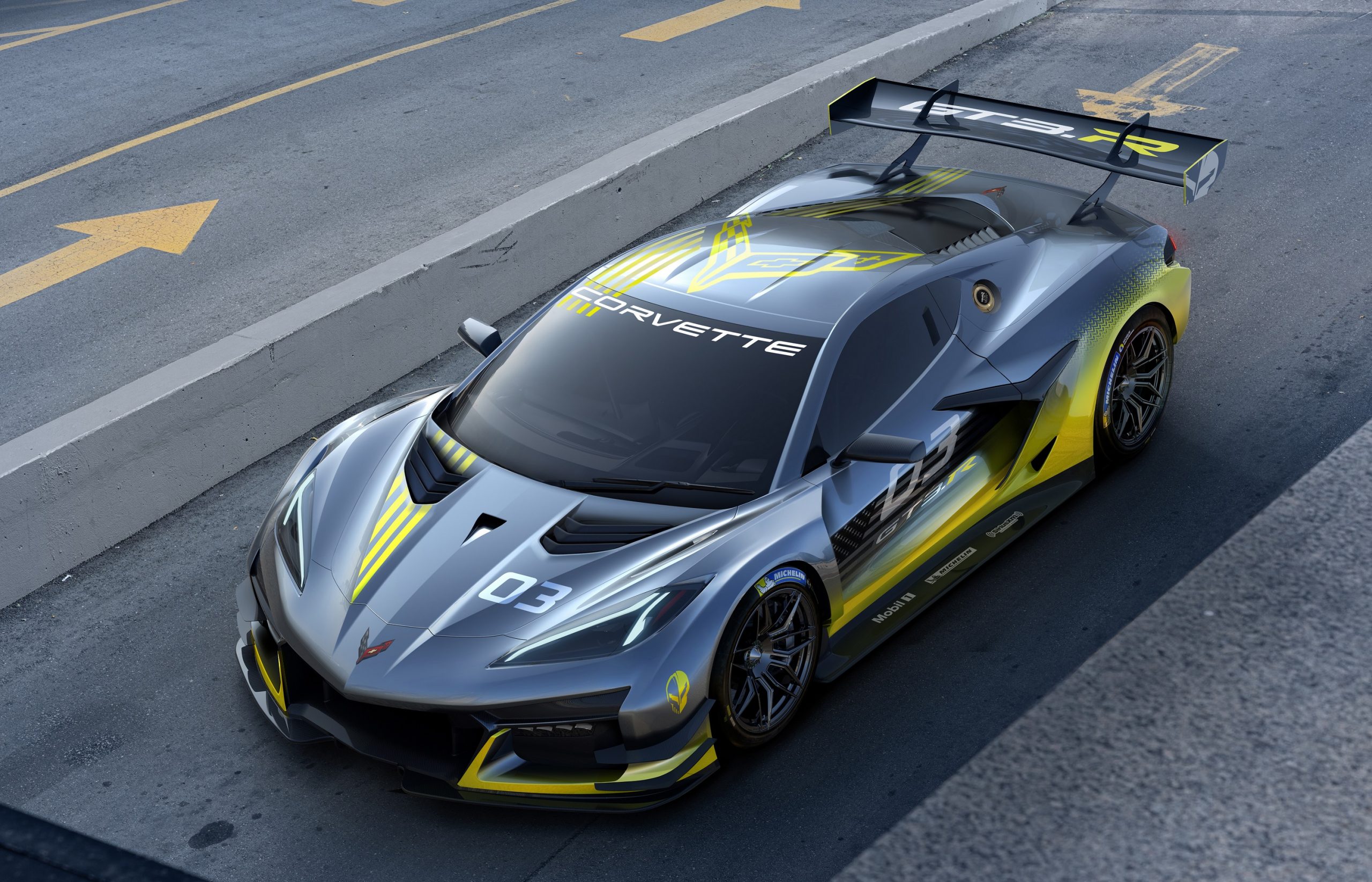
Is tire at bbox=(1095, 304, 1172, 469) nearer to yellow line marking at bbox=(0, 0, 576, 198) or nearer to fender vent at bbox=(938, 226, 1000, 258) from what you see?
fender vent at bbox=(938, 226, 1000, 258)

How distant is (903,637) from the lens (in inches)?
183

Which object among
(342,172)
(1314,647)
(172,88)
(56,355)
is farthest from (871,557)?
(172,88)

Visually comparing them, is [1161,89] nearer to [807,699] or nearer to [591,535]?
[807,699]

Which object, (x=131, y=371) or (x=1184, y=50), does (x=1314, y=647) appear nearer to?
(x=131, y=371)

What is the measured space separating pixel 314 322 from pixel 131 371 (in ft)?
3.90

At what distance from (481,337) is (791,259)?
136cm

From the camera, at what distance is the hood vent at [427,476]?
14.5 feet

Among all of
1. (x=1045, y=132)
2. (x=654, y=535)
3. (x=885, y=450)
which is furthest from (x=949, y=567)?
(x=1045, y=132)

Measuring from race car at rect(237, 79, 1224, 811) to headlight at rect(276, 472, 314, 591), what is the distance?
0.05 ft

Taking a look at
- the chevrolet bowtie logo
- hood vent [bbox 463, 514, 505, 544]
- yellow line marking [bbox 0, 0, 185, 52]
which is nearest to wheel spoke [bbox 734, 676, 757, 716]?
hood vent [bbox 463, 514, 505, 544]

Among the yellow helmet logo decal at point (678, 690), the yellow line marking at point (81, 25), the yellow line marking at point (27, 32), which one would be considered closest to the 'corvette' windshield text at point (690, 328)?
the yellow helmet logo decal at point (678, 690)

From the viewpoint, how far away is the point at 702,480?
4.22 metres

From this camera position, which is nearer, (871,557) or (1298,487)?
(871,557)

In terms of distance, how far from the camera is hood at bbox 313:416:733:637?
3887mm
